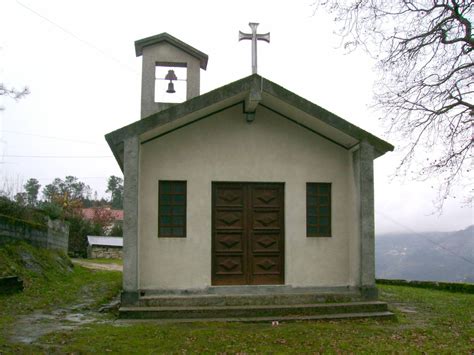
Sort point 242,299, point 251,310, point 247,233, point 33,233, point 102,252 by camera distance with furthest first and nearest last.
Answer: point 102,252
point 33,233
point 247,233
point 242,299
point 251,310

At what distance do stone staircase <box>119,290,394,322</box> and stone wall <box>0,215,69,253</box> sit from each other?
6137 mm

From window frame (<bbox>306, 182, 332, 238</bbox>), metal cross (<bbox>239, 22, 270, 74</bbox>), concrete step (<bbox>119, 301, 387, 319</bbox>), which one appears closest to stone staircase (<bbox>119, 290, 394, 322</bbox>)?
concrete step (<bbox>119, 301, 387, 319</bbox>)

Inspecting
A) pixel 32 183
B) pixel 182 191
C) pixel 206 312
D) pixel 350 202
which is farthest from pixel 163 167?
pixel 32 183

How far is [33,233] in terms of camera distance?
17.1m

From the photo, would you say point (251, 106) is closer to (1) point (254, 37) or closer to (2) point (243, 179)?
(2) point (243, 179)

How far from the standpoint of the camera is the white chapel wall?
11.4 meters

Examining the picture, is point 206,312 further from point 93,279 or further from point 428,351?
point 93,279

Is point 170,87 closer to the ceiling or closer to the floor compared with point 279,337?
closer to the ceiling

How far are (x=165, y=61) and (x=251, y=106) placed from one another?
14.5ft

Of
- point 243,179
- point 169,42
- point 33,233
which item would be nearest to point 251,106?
point 243,179

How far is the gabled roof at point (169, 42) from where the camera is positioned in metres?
14.5

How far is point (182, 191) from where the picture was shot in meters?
11.7

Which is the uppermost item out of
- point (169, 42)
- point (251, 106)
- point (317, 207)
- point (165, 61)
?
point (169, 42)

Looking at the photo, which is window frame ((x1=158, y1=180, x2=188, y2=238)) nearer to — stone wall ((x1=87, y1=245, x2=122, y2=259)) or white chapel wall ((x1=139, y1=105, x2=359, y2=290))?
white chapel wall ((x1=139, y1=105, x2=359, y2=290))
